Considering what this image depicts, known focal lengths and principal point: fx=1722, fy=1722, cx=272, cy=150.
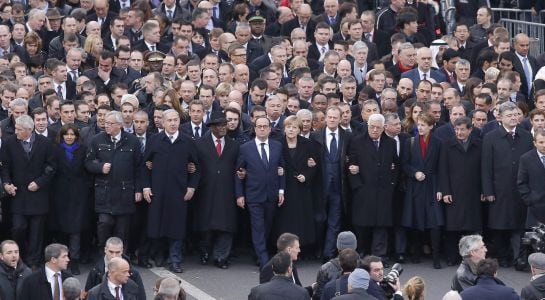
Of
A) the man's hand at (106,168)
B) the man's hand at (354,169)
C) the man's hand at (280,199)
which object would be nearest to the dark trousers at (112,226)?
the man's hand at (106,168)

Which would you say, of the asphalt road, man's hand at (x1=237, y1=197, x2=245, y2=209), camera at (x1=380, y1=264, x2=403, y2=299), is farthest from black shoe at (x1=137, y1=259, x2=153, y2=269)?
camera at (x1=380, y1=264, x2=403, y2=299)

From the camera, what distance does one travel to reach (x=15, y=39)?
1040 inches

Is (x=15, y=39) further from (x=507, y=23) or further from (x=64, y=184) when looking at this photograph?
(x=507, y=23)

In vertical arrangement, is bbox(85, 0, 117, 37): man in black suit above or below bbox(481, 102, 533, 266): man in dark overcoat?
above

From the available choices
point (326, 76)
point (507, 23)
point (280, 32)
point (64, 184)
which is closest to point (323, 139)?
point (326, 76)

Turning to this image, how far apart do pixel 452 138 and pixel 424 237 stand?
1429 millimetres

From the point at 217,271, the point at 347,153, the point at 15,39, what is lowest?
the point at 217,271

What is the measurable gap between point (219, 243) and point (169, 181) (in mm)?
1080

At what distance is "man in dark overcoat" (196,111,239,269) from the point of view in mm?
22141

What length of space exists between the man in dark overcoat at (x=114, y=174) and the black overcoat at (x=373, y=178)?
9.41 feet

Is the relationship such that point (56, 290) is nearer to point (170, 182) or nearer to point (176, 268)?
point (176, 268)

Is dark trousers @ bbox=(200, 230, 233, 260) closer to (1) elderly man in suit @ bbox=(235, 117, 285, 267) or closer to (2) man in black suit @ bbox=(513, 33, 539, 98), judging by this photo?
(1) elderly man in suit @ bbox=(235, 117, 285, 267)

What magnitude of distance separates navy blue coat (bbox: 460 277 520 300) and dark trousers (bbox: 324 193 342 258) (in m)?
5.43

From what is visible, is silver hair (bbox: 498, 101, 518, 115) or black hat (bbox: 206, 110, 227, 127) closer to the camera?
black hat (bbox: 206, 110, 227, 127)
